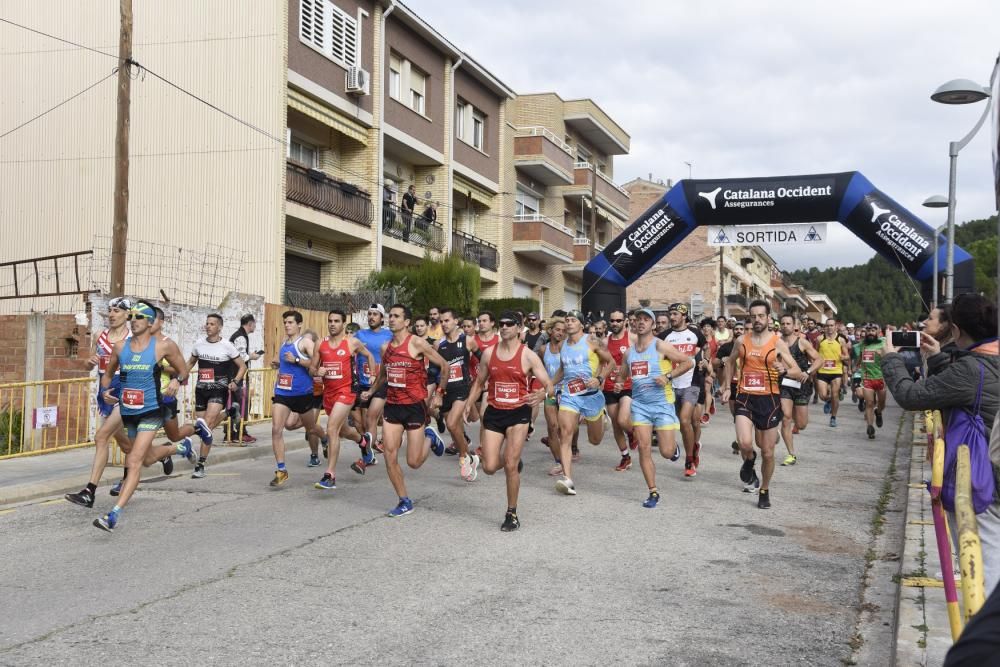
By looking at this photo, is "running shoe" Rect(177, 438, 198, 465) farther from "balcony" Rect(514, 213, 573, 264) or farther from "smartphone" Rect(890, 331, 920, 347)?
"balcony" Rect(514, 213, 573, 264)

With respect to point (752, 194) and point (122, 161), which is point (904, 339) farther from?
point (752, 194)

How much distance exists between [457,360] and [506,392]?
4.45 meters

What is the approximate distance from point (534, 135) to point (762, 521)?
94.0 feet

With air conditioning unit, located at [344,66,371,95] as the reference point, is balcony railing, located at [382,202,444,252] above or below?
below

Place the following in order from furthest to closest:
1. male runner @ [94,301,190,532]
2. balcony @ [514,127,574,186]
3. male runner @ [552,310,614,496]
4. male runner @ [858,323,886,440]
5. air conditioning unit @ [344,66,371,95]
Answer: balcony @ [514,127,574,186], air conditioning unit @ [344,66,371,95], male runner @ [858,323,886,440], male runner @ [552,310,614,496], male runner @ [94,301,190,532]

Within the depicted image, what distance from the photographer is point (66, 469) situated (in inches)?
450

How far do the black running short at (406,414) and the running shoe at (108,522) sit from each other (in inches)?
94.0

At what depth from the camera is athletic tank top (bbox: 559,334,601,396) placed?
394 inches

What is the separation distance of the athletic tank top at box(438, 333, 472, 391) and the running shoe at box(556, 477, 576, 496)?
3210mm

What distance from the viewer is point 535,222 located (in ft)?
116

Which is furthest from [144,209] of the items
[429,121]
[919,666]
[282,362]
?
[919,666]

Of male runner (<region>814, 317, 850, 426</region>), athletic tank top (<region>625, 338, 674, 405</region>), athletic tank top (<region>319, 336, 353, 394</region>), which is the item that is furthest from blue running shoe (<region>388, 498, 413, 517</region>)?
male runner (<region>814, 317, 850, 426</region>)

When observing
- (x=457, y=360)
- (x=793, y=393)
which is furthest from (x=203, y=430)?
(x=793, y=393)

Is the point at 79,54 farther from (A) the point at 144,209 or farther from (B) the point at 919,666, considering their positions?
(B) the point at 919,666
